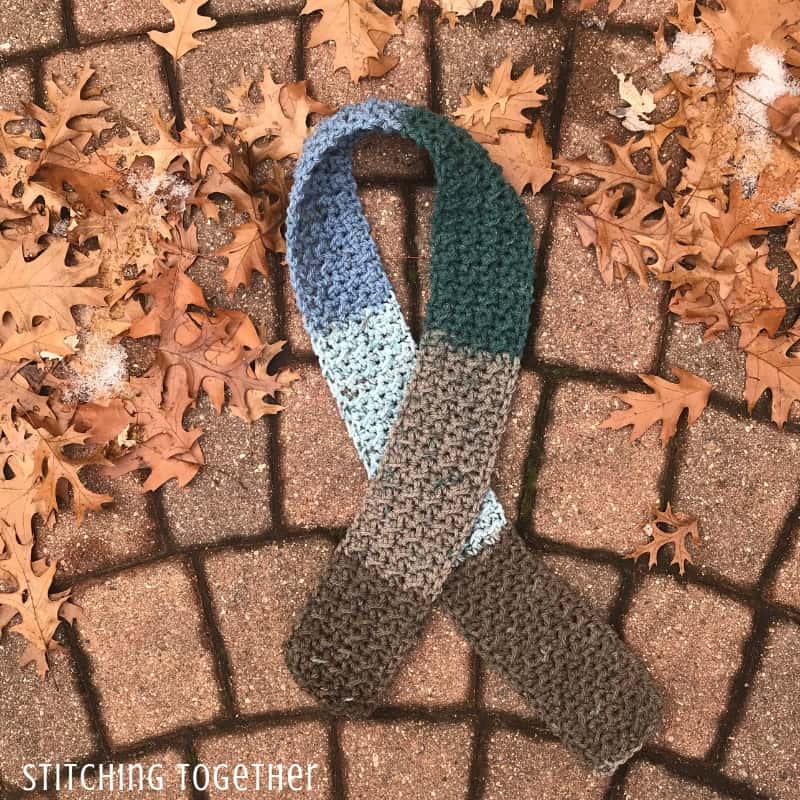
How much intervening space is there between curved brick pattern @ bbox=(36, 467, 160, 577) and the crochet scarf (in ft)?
1.55

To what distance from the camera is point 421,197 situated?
1.97 meters

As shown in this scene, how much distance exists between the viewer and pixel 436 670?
1.94 meters

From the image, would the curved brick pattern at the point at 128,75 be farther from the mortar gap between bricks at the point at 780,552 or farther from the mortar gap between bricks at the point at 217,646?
the mortar gap between bricks at the point at 780,552

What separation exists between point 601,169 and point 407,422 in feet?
2.55

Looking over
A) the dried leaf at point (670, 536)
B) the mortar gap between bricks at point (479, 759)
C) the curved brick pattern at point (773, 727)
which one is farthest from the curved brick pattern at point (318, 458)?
the curved brick pattern at point (773, 727)

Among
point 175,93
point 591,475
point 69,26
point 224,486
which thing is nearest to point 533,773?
point 591,475

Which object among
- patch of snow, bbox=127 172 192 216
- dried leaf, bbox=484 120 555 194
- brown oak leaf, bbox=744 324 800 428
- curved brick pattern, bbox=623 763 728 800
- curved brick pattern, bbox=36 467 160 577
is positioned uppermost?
dried leaf, bbox=484 120 555 194

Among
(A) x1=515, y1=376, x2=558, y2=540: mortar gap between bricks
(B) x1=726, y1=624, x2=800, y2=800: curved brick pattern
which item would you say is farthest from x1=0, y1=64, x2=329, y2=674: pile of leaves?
(B) x1=726, y1=624, x2=800, y2=800: curved brick pattern

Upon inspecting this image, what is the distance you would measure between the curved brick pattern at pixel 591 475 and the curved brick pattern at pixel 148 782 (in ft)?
3.62

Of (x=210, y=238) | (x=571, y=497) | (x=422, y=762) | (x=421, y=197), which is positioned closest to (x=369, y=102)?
(x=421, y=197)

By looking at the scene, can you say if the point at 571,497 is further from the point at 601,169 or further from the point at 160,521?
the point at 160,521

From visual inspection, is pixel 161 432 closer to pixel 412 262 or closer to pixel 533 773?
pixel 412 262

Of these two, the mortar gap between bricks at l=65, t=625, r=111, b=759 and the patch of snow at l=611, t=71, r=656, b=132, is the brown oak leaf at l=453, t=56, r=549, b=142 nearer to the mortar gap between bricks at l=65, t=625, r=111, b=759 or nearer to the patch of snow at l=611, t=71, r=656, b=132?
the patch of snow at l=611, t=71, r=656, b=132

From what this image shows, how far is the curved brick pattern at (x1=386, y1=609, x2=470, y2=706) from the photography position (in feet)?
6.37
